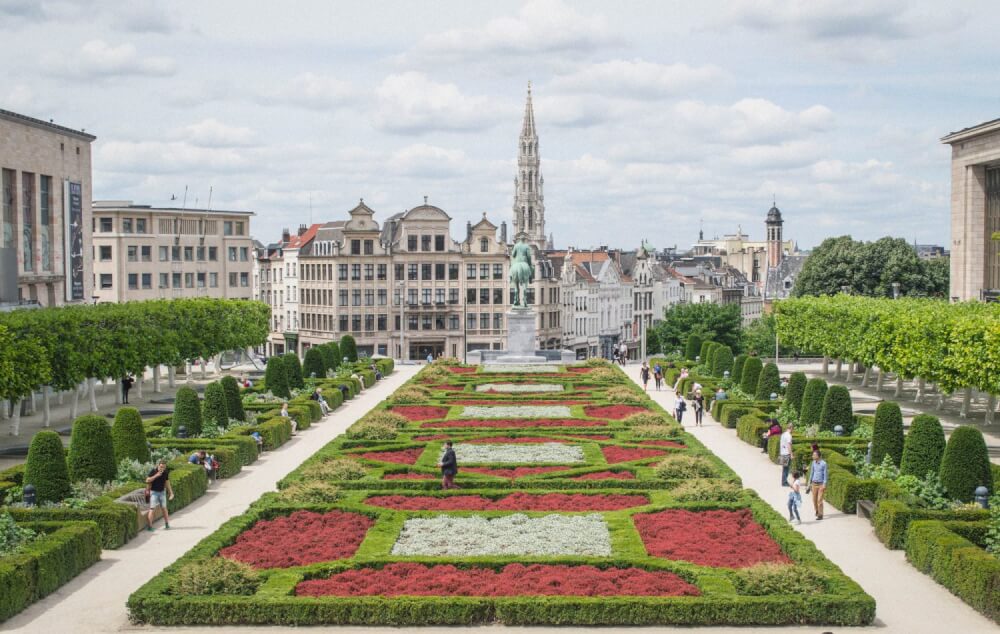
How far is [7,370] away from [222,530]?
20.7m

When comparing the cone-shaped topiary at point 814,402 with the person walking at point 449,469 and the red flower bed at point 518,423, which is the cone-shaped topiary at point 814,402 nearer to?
the red flower bed at point 518,423

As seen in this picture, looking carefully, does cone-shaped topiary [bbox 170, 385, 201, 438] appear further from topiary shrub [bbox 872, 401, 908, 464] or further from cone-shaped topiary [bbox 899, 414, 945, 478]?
cone-shaped topiary [bbox 899, 414, 945, 478]

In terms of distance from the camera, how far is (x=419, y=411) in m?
57.6

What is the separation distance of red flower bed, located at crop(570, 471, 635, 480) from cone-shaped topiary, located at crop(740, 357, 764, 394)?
87.6 feet

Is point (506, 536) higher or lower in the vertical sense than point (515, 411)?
lower

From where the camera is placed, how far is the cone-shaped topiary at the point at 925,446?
34969 millimetres

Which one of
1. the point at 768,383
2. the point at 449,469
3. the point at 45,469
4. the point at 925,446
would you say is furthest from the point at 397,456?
the point at 768,383

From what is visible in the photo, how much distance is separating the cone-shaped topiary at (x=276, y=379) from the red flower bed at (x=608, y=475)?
90.8ft

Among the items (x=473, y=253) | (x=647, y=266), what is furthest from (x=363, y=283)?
(x=647, y=266)

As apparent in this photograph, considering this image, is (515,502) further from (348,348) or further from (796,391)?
(348,348)

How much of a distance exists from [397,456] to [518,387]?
26.6m

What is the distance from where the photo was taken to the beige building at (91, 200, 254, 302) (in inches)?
4697

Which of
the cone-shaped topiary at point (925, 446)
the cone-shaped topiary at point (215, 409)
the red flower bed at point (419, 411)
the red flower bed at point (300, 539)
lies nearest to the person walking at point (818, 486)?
the cone-shaped topiary at point (925, 446)

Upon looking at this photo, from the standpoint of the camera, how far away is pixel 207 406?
49.8 m
